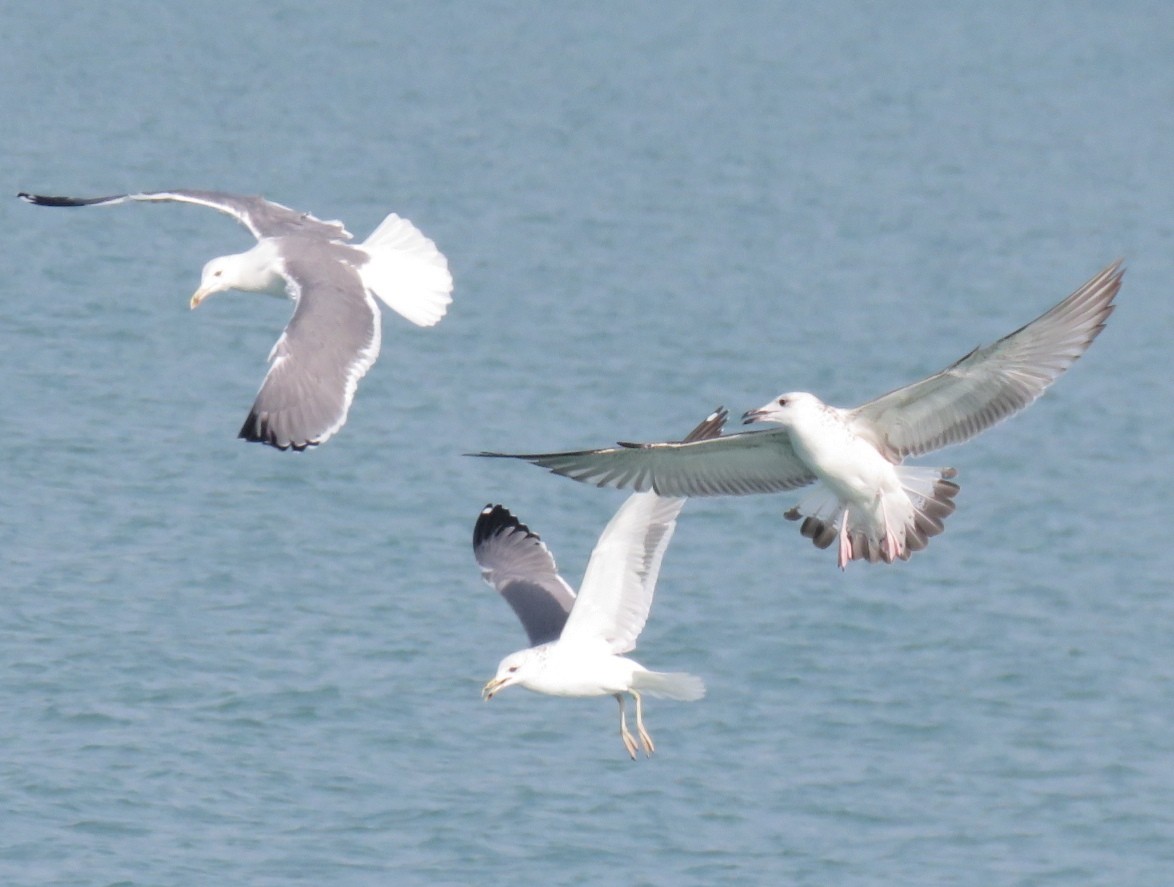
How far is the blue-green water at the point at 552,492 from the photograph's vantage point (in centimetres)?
1320

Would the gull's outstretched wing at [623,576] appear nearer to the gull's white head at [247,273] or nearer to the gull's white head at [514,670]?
the gull's white head at [514,670]

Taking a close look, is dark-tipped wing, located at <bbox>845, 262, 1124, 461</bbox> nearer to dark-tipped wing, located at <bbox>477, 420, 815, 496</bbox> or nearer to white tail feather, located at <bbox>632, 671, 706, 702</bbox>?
dark-tipped wing, located at <bbox>477, 420, 815, 496</bbox>

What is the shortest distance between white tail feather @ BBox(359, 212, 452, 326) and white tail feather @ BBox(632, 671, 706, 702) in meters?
1.79

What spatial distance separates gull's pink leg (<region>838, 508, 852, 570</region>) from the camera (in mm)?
8930

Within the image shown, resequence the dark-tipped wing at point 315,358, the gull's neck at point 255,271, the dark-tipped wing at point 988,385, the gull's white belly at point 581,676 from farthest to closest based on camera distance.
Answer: the gull's neck at point 255,271, the gull's white belly at point 581,676, the dark-tipped wing at point 315,358, the dark-tipped wing at point 988,385

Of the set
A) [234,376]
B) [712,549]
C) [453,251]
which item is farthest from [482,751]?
[453,251]

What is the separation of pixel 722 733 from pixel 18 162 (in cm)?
1285

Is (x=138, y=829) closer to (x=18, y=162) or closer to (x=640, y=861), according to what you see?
(x=640, y=861)

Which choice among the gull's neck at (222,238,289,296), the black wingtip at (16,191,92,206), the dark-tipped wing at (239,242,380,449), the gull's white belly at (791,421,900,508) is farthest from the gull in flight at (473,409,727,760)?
the black wingtip at (16,191,92,206)

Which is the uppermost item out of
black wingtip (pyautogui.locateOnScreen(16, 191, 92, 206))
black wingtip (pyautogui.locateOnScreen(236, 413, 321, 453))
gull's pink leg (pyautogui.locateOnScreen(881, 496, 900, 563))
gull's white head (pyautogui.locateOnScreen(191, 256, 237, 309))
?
black wingtip (pyautogui.locateOnScreen(16, 191, 92, 206))

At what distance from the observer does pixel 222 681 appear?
46.5ft

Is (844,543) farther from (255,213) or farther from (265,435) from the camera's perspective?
(255,213)

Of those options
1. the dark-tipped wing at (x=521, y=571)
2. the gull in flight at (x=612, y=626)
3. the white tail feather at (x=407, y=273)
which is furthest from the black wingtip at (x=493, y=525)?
the white tail feather at (x=407, y=273)

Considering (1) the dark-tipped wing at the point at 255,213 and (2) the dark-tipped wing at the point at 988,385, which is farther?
(1) the dark-tipped wing at the point at 255,213
